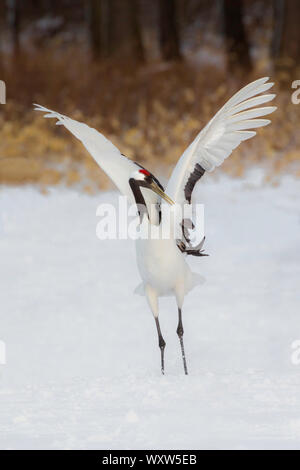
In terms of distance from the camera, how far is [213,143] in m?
5.12

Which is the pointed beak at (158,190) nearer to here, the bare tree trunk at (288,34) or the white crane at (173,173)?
the white crane at (173,173)

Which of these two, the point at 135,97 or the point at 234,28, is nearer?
the point at 135,97

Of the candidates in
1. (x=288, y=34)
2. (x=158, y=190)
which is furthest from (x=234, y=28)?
(x=158, y=190)

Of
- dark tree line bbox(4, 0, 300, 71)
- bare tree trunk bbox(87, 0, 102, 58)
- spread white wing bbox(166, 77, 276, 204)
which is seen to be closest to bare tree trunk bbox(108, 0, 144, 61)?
dark tree line bbox(4, 0, 300, 71)

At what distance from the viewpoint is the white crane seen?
16.4 ft

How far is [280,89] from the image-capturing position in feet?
45.9

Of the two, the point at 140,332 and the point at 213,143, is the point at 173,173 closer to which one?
the point at 213,143

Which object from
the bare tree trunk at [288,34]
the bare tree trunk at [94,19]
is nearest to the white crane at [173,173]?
the bare tree trunk at [288,34]

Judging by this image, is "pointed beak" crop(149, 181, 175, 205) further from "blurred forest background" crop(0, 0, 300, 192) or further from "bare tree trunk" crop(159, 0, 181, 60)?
"bare tree trunk" crop(159, 0, 181, 60)

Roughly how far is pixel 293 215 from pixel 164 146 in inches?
105

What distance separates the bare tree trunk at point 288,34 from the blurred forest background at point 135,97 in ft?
0.05

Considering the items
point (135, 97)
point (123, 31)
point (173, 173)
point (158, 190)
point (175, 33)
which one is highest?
point (175, 33)

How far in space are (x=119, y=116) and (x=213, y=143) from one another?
8.49 metres

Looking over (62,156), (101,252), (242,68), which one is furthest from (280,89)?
(101,252)
